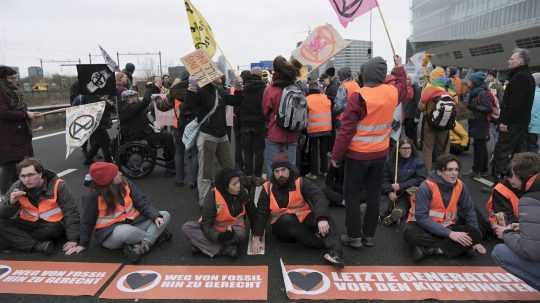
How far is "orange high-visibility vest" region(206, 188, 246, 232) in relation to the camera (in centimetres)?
366

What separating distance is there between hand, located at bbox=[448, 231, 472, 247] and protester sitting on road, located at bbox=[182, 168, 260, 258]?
72.9 inches

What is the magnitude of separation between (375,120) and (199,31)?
8.77 feet

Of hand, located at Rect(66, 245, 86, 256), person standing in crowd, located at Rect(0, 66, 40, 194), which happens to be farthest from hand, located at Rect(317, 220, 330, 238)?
person standing in crowd, located at Rect(0, 66, 40, 194)

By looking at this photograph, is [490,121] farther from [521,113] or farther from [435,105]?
[435,105]

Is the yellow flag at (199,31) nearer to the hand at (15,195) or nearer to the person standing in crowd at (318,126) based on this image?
the person standing in crowd at (318,126)

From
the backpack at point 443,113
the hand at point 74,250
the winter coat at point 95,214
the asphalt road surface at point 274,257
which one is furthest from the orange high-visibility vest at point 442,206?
the hand at point 74,250

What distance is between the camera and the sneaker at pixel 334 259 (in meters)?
3.34

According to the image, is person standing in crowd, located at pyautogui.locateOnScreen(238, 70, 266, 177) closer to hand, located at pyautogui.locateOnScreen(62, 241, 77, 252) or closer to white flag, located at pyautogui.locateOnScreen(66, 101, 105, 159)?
white flag, located at pyautogui.locateOnScreen(66, 101, 105, 159)

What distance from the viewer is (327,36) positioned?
515 centimetres

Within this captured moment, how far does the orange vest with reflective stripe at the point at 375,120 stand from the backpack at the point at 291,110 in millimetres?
1132

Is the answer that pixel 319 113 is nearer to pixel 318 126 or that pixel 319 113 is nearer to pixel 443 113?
pixel 318 126

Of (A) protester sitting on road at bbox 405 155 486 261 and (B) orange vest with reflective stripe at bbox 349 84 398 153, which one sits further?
(A) protester sitting on road at bbox 405 155 486 261

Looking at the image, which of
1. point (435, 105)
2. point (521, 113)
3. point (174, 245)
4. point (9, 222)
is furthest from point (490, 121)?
point (9, 222)

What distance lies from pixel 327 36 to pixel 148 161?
3.43 meters
